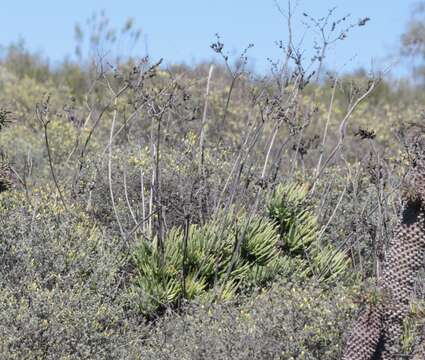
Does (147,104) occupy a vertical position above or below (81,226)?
above

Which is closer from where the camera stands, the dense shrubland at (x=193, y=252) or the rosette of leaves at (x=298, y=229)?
the dense shrubland at (x=193, y=252)

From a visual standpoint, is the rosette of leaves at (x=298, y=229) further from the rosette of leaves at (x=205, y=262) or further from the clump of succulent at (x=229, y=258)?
the rosette of leaves at (x=205, y=262)

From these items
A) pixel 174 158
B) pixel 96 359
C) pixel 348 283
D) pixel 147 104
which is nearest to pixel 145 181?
pixel 174 158

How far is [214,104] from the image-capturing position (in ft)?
61.1

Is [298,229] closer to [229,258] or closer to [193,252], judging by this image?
[229,258]

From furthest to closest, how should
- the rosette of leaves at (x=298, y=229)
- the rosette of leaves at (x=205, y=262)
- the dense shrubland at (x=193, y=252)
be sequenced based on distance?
the rosette of leaves at (x=298, y=229), the rosette of leaves at (x=205, y=262), the dense shrubland at (x=193, y=252)

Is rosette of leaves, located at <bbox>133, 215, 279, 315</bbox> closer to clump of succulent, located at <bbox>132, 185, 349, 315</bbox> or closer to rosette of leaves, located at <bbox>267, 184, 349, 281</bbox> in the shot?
clump of succulent, located at <bbox>132, 185, 349, 315</bbox>

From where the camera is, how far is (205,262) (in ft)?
29.2

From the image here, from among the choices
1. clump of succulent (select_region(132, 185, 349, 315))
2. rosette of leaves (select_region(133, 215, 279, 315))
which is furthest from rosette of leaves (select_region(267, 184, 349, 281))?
rosette of leaves (select_region(133, 215, 279, 315))

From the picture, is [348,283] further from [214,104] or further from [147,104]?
[214,104]

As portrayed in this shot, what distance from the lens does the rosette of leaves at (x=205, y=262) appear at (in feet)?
28.5

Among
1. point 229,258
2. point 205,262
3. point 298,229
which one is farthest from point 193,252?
point 298,229

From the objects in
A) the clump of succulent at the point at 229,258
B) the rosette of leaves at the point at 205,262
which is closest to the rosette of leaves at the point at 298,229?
the clump of succulent at the point at 229,258

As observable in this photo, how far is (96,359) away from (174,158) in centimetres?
398
